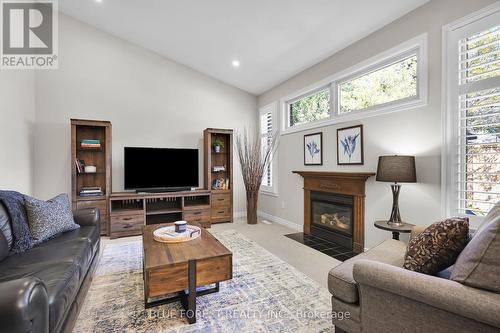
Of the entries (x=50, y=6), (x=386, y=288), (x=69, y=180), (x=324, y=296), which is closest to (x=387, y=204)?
(x=324, y=296)

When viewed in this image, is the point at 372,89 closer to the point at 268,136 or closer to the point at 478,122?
the point at 478,122

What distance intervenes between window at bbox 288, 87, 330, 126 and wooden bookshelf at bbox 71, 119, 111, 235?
10.5 ft

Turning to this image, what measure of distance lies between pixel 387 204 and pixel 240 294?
1976 millimetres

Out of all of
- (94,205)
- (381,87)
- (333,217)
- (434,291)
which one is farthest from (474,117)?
(94,205)

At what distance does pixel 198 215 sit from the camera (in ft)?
15.0

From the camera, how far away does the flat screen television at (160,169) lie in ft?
14.0

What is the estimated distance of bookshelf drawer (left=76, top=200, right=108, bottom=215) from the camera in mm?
3825

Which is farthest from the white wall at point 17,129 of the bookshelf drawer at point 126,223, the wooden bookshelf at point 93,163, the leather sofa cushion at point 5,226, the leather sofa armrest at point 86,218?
the leather sofa cushion at point 5,226

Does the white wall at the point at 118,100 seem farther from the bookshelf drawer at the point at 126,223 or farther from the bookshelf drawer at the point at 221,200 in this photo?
the bookshelf drawer at the point at 221,200

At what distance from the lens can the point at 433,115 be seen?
2.46 m

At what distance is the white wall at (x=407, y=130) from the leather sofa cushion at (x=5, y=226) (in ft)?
11.8

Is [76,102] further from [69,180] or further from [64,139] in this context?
[69,180]

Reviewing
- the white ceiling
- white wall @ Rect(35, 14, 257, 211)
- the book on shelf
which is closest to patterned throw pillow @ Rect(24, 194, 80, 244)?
the book on shelf

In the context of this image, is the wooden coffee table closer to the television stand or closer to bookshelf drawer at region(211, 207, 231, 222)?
the television stand
